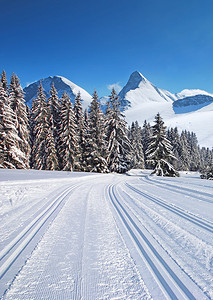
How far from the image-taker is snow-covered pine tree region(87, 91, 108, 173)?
24.1m

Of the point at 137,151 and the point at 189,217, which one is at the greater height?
the point at 137,151

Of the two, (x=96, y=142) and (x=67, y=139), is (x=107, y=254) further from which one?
(x=96, y=142)

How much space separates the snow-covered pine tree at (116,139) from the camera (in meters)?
24.3

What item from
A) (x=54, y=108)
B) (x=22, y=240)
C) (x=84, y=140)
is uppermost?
(x=54, y=108)

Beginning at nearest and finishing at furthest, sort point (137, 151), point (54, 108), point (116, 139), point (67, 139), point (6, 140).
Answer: point (6, 140)
point (67, 139)
point (116, 139)
point (54, 108)
point (137, 151)

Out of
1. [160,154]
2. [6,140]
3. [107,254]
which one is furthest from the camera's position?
[160,154]

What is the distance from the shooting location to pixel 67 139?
2370 cm

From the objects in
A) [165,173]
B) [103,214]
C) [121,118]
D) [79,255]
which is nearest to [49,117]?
[121,118]

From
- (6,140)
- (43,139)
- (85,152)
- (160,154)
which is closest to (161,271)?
(6,140)

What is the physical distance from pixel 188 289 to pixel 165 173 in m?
21.9

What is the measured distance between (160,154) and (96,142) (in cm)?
941

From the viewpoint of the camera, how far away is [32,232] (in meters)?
3.43

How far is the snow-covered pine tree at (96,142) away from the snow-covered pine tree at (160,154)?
6.73 meters

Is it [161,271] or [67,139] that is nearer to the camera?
[161,271]
